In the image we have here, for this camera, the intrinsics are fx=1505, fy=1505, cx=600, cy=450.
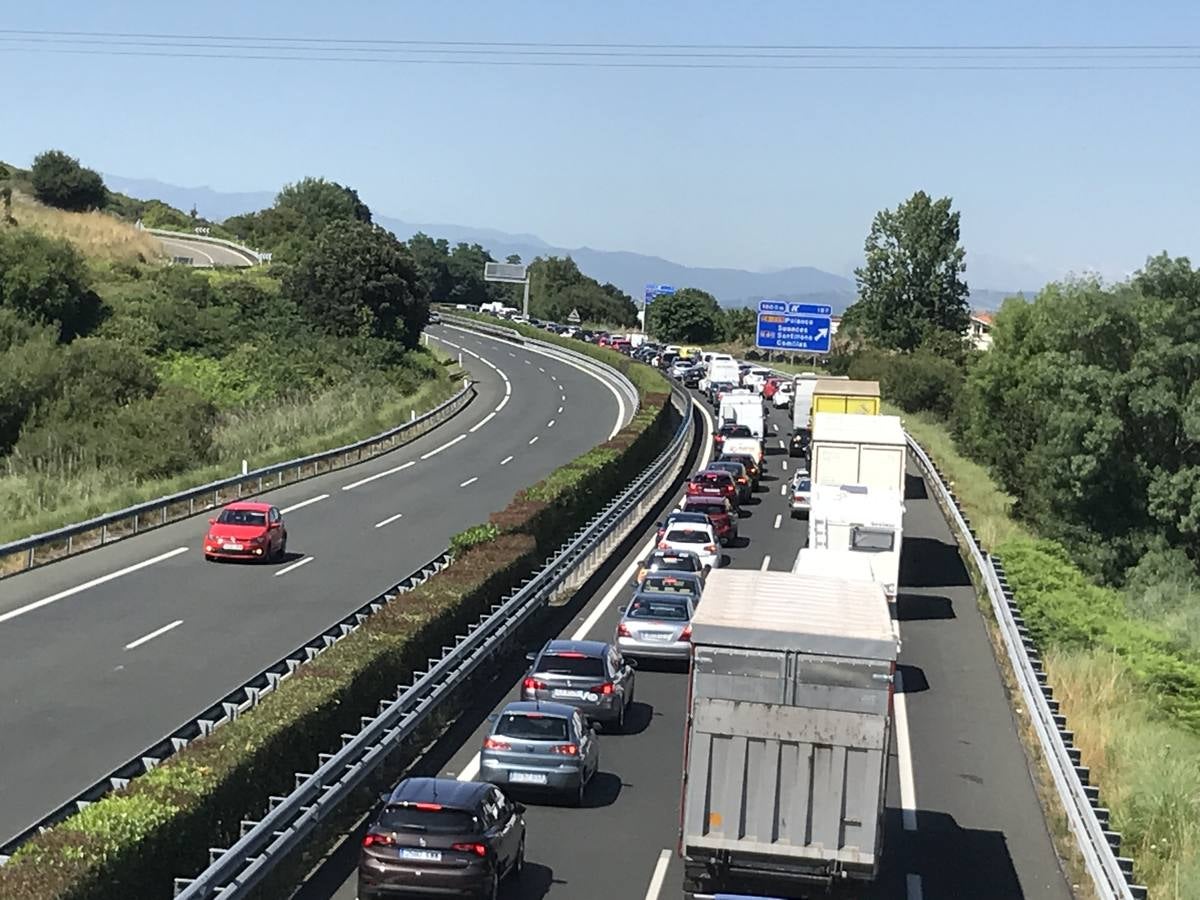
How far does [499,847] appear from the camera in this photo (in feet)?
46.4

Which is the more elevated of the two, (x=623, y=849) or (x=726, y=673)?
(x=726, y=673)

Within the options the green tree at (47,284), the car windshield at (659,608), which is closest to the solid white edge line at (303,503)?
the car windshield at (659,608)

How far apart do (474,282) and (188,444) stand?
142 m

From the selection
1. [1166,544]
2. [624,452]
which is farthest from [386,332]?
[1166,544]

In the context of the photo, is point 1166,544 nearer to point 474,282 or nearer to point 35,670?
point 35,670

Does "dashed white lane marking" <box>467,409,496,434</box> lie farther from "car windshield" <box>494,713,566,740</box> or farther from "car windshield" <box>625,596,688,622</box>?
"car windshield" <box>494,713,566,740</box>

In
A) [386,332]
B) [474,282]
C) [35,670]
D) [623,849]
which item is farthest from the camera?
[474,282]

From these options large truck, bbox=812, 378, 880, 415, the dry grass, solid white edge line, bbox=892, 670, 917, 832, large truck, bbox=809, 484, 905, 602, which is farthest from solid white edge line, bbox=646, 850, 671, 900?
the dry grass

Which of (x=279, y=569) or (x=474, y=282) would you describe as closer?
(x=279, y=569)

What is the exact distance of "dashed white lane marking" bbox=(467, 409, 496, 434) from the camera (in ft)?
218

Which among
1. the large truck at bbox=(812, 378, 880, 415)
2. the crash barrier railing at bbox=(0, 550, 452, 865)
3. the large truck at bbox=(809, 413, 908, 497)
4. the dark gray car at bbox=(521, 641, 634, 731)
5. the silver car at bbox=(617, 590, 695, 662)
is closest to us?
the crash barrier railing at bbox=(0, 550, 452, 865)

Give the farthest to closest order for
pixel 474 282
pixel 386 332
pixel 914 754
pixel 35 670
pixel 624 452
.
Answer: pixel 474 282, pixel 386 332, pixel 624 452, pixel 35 670, pixel 914 754

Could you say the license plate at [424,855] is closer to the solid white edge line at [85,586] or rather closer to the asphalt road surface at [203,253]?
the solid white edge line at [85,586]

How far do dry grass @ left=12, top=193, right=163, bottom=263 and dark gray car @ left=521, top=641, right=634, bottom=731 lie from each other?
70.7 meters
